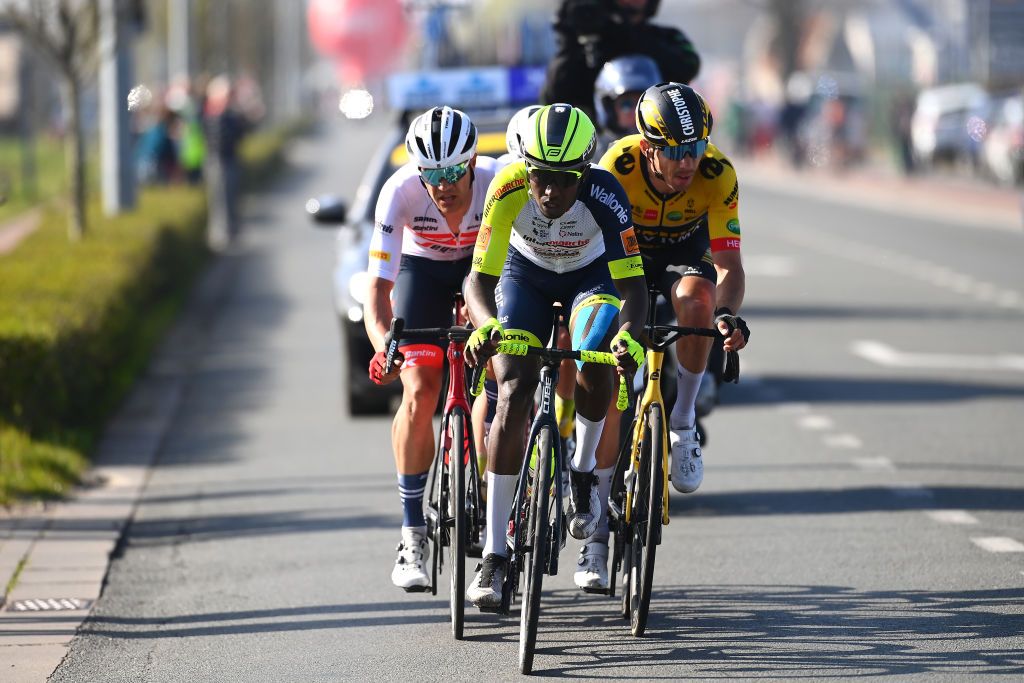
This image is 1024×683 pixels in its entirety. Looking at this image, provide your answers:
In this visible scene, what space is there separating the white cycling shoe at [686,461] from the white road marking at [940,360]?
289 inches

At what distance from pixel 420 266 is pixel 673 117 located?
3.94 feet

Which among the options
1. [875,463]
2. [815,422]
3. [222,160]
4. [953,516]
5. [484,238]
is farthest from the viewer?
[222,160]

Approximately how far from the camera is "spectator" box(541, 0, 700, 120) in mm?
10766

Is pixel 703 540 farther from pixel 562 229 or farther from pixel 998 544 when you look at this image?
pixel 562 229

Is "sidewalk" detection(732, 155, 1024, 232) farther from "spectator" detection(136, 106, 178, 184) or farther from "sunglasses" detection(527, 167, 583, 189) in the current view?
"sunglasses" detection(527, 167, 583, 189)

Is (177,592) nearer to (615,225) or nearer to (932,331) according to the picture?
(615,225)

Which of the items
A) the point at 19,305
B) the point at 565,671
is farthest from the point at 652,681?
the point at 19,305

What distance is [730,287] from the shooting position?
7.44m

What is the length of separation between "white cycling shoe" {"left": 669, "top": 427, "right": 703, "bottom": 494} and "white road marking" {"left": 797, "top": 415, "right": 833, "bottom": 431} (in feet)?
14.1

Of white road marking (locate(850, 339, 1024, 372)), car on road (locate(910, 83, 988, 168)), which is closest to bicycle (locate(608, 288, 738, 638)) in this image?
white road marking (locate(850, 339, 1024, 372))

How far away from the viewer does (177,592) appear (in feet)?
Result: 25.7

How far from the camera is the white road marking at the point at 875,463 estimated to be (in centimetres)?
1048

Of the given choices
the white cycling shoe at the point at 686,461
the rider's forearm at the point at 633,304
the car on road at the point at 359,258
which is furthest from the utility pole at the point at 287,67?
the rider's forearm at the point at 633,304

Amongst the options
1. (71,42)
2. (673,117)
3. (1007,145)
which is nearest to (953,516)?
(673,117)
